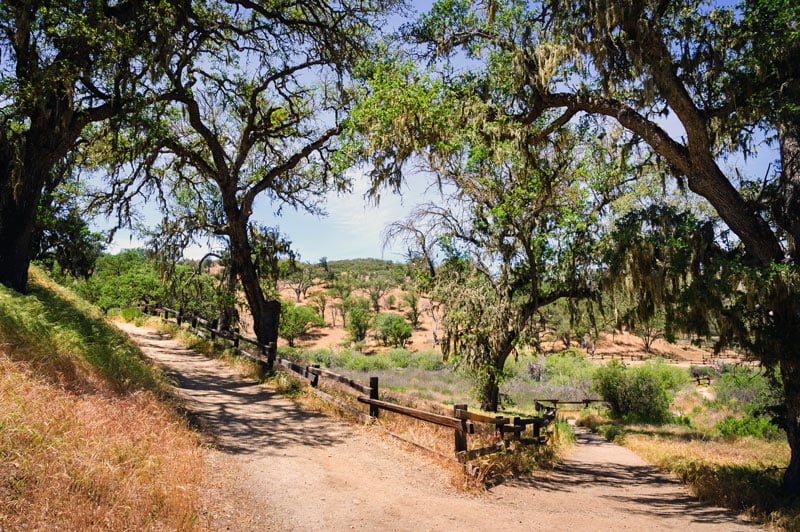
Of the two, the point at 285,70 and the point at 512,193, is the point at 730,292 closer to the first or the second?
the point at 512,193

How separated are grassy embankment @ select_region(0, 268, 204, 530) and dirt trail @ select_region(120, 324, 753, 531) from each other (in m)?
0.99

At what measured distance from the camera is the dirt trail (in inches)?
214

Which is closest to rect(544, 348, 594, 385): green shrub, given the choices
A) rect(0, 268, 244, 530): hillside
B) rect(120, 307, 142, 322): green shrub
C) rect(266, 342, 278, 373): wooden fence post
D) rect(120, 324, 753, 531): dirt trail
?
rect(120, 324, 753, 531): dirt trail

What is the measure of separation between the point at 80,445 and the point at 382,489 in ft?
12.1

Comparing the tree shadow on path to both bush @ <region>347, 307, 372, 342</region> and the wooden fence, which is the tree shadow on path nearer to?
the wooden fence

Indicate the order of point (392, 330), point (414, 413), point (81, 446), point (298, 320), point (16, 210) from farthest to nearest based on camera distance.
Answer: point (298, 320), point (392, 330), point (16, 210), point (414, 413), point (81, 446)

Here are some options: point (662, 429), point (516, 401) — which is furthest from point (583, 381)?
point (662, 429)

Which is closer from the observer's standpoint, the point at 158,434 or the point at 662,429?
the point at 158,434

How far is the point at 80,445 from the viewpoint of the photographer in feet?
14.6

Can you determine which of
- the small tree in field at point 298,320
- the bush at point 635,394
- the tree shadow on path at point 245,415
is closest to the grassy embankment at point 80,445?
the tree shadow on path at point 245,415

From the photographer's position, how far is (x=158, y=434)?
5906 millimetres

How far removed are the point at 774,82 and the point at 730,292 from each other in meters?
3.85

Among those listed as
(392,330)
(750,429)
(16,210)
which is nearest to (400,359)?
(392,330)

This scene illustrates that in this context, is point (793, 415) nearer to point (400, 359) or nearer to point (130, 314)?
point (130, 314)
